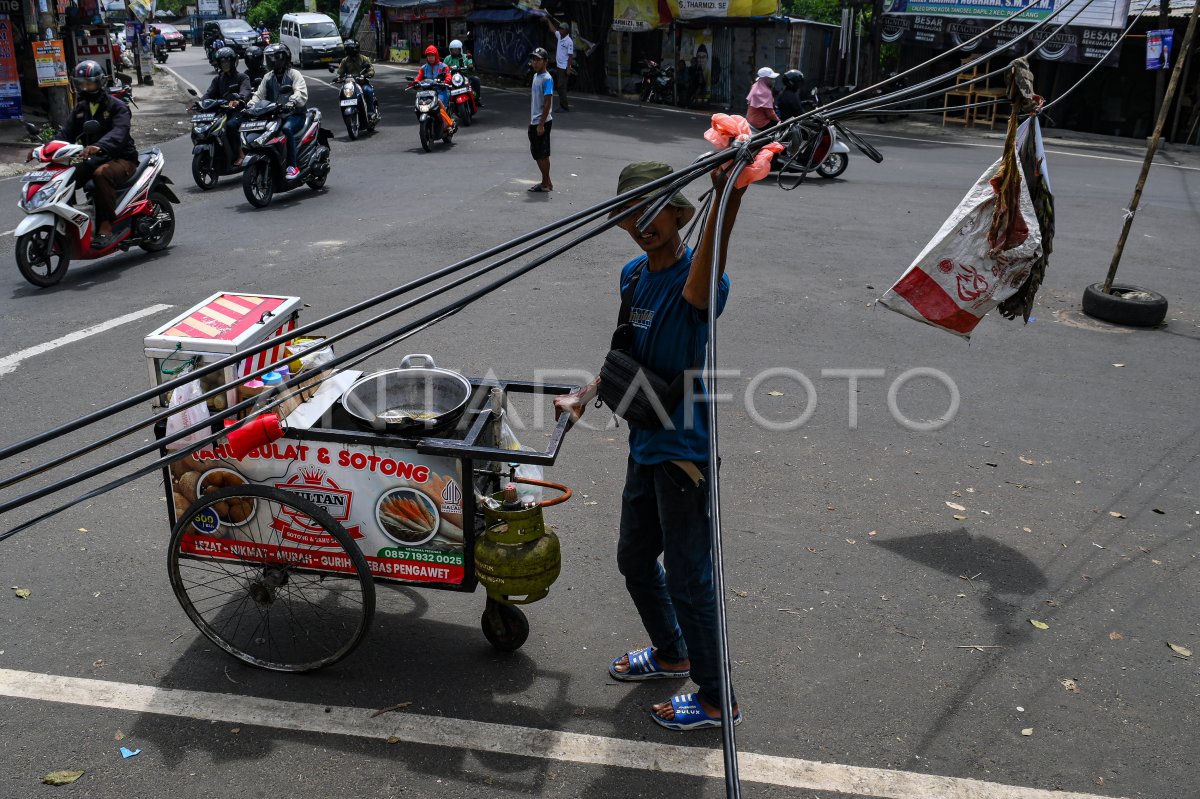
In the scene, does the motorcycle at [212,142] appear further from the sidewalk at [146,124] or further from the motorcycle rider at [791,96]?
the motorcycle rider at [791,96]

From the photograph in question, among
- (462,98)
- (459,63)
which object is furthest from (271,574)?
(459,63)

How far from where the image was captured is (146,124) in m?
20.5

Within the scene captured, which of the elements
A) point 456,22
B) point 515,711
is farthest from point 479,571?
point 456,22

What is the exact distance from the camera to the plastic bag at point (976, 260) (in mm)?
4320

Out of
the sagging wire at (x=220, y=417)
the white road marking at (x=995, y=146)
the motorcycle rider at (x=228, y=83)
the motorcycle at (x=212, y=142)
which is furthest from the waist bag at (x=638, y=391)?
the white road marking at (x=995, y=146)

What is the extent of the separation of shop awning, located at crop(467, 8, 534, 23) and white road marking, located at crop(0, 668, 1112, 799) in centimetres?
2766

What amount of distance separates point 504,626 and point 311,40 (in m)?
34.9

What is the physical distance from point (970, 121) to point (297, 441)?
2145 centimetres

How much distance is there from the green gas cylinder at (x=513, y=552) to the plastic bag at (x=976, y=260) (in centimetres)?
220

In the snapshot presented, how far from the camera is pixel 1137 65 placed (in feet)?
66.6

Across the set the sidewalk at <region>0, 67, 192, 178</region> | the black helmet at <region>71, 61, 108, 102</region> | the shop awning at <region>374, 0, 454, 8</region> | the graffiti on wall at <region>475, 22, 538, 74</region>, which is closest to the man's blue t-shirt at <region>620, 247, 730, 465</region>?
the black helmet at <region>71, 61, 108, 102</region>

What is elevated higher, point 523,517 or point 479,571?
point 523,517

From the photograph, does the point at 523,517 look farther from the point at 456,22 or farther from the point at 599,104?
the point at 456,22

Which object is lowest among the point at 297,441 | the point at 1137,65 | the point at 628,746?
the point at 628,746
